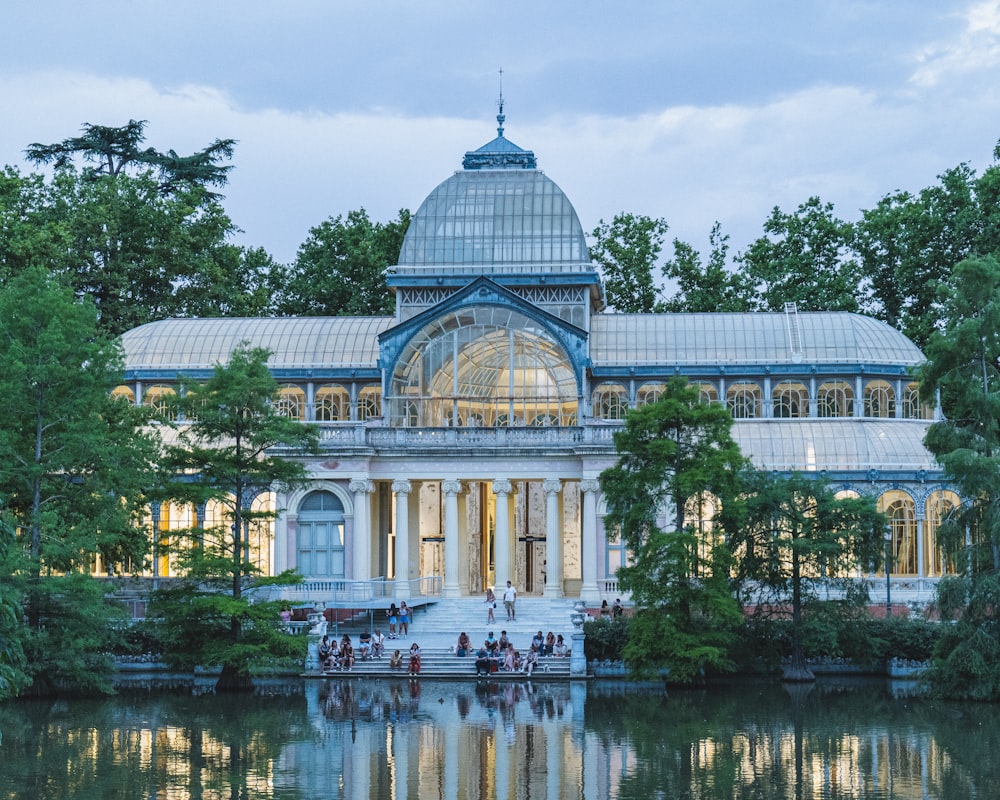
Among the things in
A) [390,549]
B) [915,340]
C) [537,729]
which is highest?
[915,340]

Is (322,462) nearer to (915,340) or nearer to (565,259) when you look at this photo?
(565,259)

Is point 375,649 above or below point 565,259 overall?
below

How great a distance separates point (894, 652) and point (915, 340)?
31466mm

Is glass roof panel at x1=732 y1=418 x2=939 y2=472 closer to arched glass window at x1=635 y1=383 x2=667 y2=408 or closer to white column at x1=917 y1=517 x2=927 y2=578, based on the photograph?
white column at x1=917 y1=517 x2=927 y2=578

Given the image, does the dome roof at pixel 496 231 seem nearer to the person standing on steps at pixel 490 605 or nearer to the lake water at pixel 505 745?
the person standing on steps at pixel 490 605

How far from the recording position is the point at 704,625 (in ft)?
162

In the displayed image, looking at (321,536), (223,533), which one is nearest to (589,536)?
(321,536)

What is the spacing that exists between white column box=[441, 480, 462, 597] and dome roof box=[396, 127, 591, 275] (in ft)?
34.2

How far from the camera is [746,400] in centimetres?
6731

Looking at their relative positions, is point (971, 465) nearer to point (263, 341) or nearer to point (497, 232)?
point (497, 232)

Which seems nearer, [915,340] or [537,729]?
[537,729]

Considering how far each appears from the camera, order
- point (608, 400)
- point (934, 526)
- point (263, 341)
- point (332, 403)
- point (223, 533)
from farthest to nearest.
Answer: point (263, 341), point (332, 403), point (608, 400), point (934, 526), point (223, 533)

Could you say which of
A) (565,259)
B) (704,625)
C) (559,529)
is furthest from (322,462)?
(704,625)

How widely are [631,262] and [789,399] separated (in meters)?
22.5
